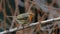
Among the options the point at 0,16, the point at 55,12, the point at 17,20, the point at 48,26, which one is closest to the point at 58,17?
the point at 55,12

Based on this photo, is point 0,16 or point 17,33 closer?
point 17,33

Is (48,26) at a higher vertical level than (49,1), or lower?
lower

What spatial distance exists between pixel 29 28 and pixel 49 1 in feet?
1.02

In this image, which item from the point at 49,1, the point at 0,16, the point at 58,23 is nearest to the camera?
the point at 58,23

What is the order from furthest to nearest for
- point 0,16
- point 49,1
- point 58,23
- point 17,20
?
point 0,16
point 49,1
point 58,23
point 17,20

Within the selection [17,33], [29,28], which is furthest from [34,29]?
[17,33]

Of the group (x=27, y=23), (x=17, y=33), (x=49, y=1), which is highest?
(x=49, y=1)

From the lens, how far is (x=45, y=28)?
1239 mm

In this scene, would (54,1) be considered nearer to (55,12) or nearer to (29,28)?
(55,12)

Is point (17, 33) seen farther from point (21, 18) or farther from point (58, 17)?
point (58, 17)

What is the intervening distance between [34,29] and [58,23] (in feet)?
0.60

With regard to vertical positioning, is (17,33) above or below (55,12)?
below

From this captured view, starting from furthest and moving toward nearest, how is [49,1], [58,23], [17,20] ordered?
1. [49,1]
2. [58,23]
3. [17,20]

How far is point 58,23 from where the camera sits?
1.16m
